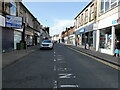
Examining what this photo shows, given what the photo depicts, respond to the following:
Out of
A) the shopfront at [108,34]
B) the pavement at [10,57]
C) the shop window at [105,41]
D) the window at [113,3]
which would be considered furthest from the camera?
the shop window at [105,41]

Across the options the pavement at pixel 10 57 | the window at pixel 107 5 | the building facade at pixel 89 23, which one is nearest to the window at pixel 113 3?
the window at pixel 107 5

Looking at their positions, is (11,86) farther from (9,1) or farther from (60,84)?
(9,1)

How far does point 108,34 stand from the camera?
17.5 metres

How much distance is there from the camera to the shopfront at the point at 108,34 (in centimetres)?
1488

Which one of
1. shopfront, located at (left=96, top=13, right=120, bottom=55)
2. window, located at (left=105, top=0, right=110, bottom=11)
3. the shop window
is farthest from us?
window, located at (left=105, top=0, right=110, bottom=11)

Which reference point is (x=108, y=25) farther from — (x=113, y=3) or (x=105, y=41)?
(x=105, y=41)

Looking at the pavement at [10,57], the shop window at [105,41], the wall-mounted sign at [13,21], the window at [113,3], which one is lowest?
the pavement at [10,57]

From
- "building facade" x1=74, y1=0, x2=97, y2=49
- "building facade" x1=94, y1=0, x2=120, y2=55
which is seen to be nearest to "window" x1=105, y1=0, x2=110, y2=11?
"building facade" x1=94, y1=0, x2=120, y2=55

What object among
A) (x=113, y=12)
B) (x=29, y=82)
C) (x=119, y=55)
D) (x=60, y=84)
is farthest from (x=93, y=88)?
(x=113, y=12)

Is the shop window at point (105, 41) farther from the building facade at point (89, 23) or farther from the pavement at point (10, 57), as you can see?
the pavement at point (10, 57)

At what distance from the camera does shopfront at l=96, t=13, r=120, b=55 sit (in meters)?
14.9

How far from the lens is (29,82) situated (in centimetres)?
545

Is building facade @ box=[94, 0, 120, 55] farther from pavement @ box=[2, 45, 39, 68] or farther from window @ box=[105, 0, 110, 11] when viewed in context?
pavement @ box=[2, 45, 39, 68]

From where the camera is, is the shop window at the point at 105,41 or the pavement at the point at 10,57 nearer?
the pavement at the point at 10,57
